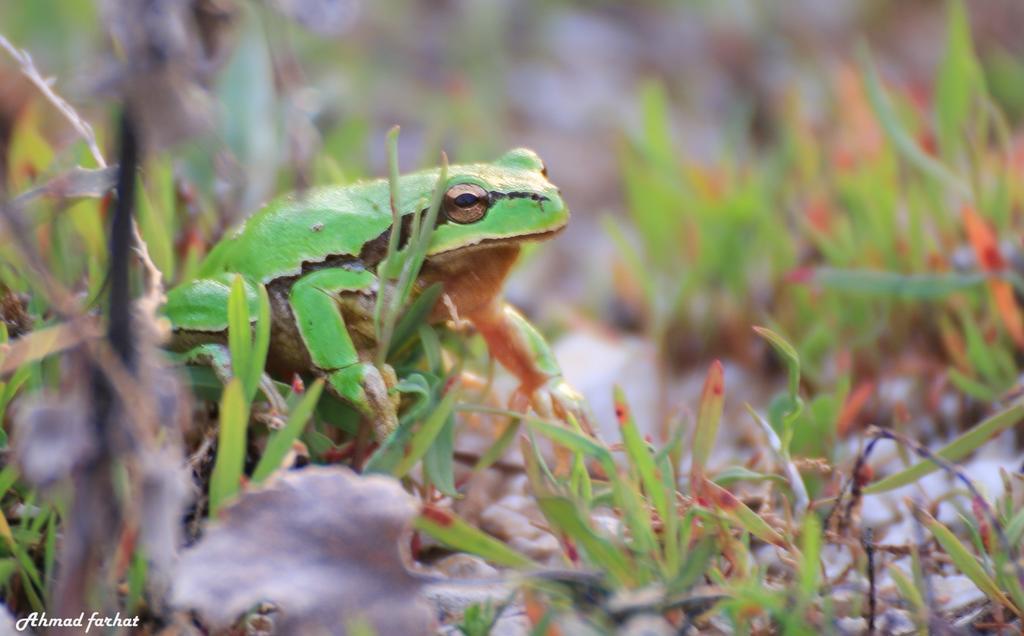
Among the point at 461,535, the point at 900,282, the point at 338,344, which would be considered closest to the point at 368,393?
the point at 338,344

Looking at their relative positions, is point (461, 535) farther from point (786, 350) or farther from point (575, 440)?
point (786, 350)

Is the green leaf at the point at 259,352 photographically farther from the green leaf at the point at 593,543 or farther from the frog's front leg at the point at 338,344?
the green leaf at the point at 593,543

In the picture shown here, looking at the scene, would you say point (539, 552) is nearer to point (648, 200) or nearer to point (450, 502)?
point (450, 502)

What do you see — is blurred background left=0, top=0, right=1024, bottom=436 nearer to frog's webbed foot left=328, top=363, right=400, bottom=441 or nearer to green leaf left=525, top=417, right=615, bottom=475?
frog's webbed foot left=328, top=363, right=400, bottom=441

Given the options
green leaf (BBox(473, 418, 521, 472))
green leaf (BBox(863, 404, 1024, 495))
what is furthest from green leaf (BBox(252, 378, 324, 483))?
green leaf (BBox(863, 404, 1024, 495))

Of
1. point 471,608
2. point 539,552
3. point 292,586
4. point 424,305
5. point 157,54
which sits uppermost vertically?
point 157,54

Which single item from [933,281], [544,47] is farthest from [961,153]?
[544,47]
